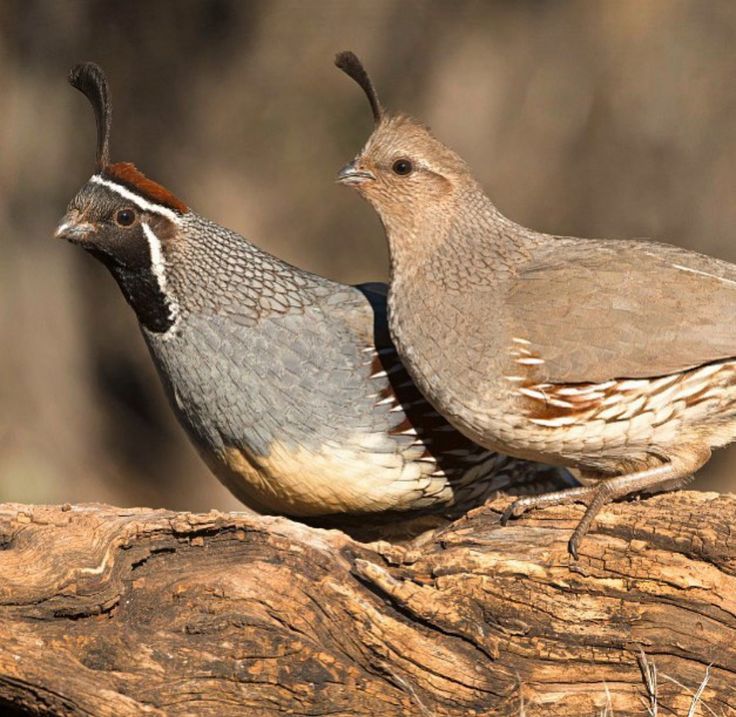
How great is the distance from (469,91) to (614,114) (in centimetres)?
85

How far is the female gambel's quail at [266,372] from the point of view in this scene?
4.20 metres

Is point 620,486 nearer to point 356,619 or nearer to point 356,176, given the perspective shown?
point 356,619

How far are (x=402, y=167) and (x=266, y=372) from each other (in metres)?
0.81

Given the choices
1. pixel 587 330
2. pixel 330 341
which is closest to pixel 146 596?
pixel 330 341

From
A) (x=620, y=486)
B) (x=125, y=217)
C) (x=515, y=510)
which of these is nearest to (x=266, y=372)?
(x=125, y=217)

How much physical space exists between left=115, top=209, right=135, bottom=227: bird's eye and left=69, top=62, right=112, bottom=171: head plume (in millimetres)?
205

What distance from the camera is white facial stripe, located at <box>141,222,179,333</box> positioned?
14.2 feet

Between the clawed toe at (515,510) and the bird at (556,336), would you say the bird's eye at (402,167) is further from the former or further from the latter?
the clawed toe at (515,510)

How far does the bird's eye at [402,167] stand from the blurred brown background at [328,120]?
10.7 feet

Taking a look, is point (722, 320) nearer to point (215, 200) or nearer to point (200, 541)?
point (200, 541)

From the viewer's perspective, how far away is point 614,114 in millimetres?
7434

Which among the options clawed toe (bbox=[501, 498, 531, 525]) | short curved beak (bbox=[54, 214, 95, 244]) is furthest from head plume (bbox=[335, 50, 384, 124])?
clawed toe (bbox=[501, 498, 531, 525])

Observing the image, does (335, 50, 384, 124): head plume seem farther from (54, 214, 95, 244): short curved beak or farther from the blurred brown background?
the blurred brown background

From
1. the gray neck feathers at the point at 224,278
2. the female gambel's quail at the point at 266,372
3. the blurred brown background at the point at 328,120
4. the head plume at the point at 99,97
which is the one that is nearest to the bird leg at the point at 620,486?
the female gambel's quail at the point at 266,372
